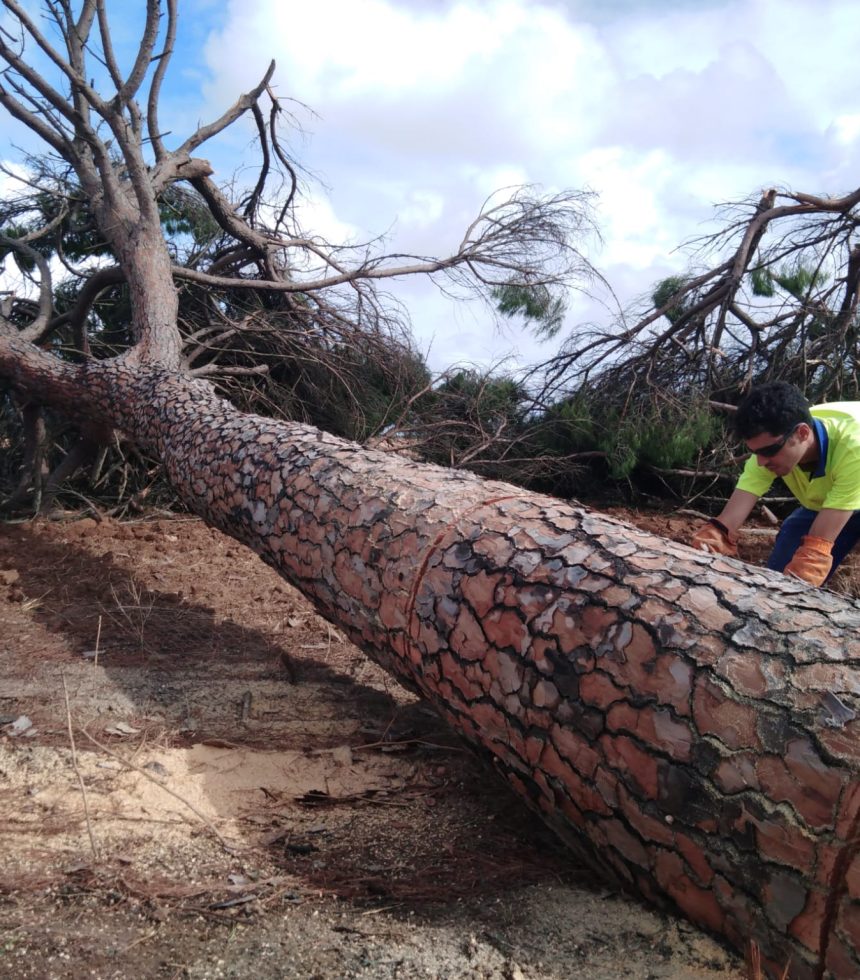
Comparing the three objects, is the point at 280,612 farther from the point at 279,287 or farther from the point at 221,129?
the point at 221,129

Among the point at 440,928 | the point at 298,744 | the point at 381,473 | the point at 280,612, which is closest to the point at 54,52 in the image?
the point at 280,612

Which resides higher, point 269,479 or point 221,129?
point 221,129

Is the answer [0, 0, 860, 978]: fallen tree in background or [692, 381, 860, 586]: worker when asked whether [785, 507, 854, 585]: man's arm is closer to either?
[692, 381, 860, 586]: worker

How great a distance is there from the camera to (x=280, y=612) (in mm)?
3793

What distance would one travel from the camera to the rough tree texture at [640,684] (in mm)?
1251

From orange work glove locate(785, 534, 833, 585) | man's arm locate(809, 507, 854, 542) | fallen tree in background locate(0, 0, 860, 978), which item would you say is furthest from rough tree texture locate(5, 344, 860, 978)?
man's arm locate(809, 507, 854, 542)

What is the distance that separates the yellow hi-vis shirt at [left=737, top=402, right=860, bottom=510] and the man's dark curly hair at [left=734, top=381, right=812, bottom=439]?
0.11m

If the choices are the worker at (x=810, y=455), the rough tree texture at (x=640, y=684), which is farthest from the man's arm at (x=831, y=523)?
the rough tree texture at (x=640, y=684)

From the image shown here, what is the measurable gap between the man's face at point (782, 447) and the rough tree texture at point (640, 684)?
1098mm

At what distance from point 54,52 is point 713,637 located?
243 inches

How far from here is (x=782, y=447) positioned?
2.78 m

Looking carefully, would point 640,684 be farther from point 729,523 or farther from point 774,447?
point 729,523

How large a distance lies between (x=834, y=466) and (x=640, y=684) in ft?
5.69

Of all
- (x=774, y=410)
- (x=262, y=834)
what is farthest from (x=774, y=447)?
(x=262, y=834)
